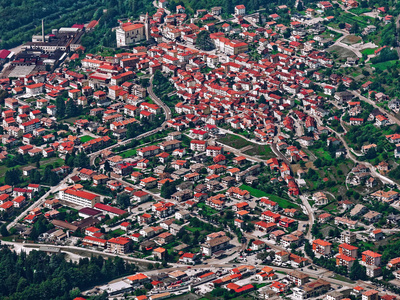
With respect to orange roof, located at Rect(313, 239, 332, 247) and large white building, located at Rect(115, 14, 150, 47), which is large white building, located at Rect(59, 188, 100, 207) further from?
large white building, located at Rect(115, 14, 150, 47)

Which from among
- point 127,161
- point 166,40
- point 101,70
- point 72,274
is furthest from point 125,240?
point 166,40

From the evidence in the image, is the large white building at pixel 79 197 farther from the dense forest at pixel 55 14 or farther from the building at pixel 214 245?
the dense forest at pixel 55 14

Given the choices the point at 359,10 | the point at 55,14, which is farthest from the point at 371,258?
the point at 55,14

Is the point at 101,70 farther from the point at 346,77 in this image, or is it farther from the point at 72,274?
the point at 72,274

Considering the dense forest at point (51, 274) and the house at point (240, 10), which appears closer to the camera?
the dense forest at point (51, 274)

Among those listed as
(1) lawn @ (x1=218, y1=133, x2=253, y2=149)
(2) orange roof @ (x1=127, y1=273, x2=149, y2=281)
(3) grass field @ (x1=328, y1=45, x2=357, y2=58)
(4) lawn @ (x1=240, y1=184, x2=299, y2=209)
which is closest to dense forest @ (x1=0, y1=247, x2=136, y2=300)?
(2) orange roof @ (x1=127, y1=273, x2=149, y2=281)

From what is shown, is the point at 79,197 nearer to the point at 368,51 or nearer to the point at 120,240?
the point at 120,240

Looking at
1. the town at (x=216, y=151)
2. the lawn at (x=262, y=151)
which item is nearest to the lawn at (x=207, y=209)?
the town at (x=216, y=151)
